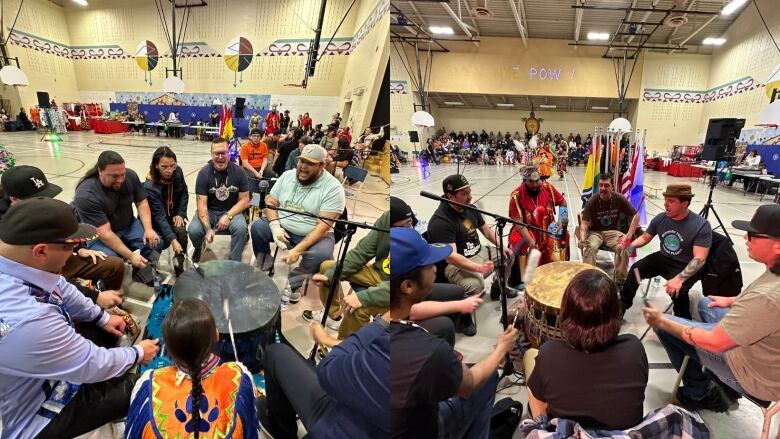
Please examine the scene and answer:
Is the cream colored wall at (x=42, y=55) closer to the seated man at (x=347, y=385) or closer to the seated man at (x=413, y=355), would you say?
the seated man at (x=347, y=385)

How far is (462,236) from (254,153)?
38.4 inches

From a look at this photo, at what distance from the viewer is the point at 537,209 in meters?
2.11

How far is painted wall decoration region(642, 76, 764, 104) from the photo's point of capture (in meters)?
2.51

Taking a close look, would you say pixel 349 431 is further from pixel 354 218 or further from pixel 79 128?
pixel 79 128

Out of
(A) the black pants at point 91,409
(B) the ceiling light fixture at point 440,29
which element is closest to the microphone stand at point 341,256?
(B) the ceiling light fixture at point 440,29

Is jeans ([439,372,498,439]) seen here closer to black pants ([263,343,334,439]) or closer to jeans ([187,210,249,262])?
black pants ([263,343,334,439])

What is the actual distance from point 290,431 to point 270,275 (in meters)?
0.61

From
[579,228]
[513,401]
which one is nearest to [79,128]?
[513,401]

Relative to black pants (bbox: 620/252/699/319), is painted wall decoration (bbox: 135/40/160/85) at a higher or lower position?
higher

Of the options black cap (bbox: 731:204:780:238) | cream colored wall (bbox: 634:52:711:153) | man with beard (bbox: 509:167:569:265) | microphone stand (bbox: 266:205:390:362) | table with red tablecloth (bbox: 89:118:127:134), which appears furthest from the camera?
cream colored wall (bbox: 634:52:711:153)

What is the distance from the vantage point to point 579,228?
3.27m

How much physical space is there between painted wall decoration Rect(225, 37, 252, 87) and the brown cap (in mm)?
2474

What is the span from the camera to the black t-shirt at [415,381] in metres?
0.58

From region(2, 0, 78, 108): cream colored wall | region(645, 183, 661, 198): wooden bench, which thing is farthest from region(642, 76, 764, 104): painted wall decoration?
region(2, 0, 78, 108): cream colored wall
